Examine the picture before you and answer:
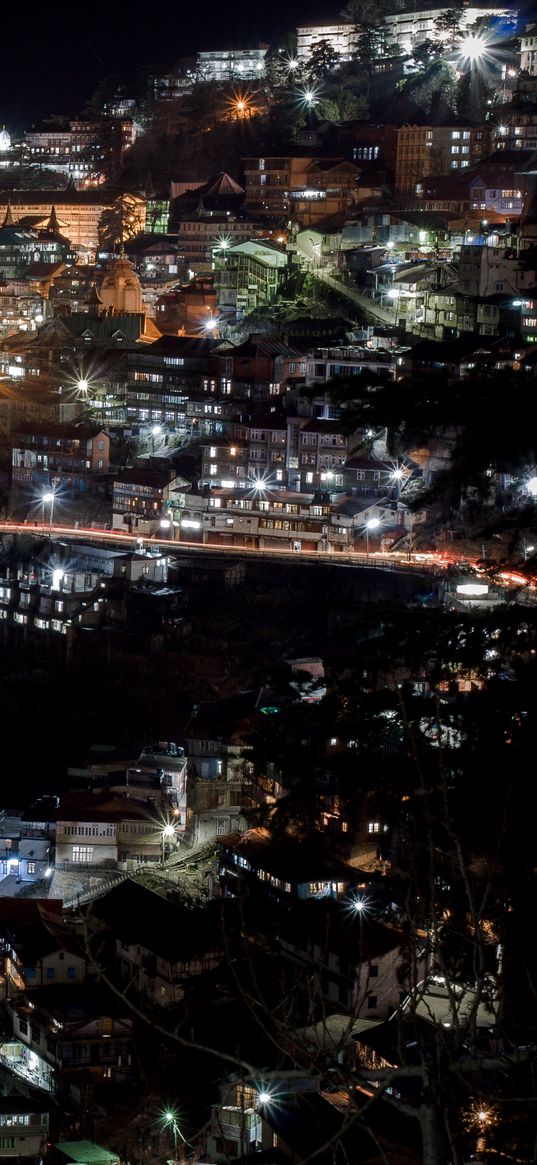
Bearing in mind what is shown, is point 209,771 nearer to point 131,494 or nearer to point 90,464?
point 131,494

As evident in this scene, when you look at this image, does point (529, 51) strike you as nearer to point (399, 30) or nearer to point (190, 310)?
point (399, 30)

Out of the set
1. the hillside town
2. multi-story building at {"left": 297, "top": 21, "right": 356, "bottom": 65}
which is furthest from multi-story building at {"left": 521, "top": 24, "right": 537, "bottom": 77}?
multi-story building at {"left": 297, "top": 21, "right": 356, "bottom": 65}

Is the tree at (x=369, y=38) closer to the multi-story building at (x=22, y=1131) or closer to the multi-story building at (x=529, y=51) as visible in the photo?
the multi-story building at (x=529, y=51)

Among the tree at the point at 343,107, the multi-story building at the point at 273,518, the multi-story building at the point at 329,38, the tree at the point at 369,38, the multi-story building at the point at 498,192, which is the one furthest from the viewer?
the multi-story building at the point at 329,38

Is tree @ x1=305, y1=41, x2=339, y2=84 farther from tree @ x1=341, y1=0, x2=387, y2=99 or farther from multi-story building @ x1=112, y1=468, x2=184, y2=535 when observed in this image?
multi-story building @ x1=112, y1=468, x2=184, y2=535

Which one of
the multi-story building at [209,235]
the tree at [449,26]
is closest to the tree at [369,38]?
the tree at [449,26]

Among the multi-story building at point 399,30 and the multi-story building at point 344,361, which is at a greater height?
the multi-story building at point 399,30

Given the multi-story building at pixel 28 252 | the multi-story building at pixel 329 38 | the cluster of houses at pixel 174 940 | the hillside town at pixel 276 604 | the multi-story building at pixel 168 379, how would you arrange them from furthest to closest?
the multi-story building at pixel 329 38, the multi-story building at pixel 28 252, the multi-story building at pixel 168 379, the cluster of houses at pixel 174 940, the hillside town at pixel 276 604

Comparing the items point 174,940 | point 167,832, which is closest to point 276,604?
point 167,832
